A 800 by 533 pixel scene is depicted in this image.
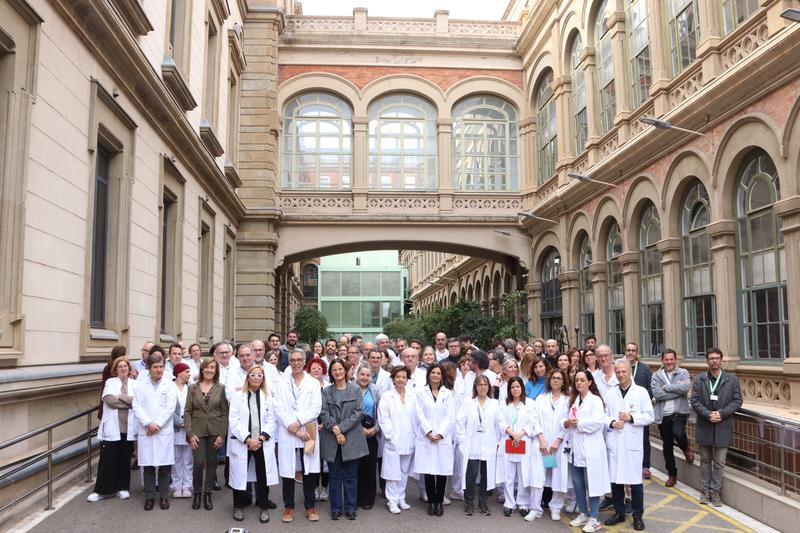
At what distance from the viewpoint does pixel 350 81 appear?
26.3 m

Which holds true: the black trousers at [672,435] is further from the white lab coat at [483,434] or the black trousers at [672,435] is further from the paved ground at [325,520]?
the white lab coat at [483,434]

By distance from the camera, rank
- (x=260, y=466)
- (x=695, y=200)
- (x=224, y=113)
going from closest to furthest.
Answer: (x=260, y=466) → (x=695, y=200) → (x=224, y=113)

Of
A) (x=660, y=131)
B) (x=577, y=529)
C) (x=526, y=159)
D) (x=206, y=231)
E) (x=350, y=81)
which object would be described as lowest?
(x=577, y=529)

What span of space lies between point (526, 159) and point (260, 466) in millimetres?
19761

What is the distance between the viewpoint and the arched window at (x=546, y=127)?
947 inches

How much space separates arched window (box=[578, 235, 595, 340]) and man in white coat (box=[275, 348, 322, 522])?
13.9m

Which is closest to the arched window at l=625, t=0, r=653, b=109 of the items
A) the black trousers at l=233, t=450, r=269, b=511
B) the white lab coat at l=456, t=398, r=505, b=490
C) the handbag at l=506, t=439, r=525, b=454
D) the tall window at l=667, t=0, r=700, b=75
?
the tall window at l=667, t=0, r=700, b=75

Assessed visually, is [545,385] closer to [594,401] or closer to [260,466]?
[594,401]

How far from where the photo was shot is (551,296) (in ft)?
79.9

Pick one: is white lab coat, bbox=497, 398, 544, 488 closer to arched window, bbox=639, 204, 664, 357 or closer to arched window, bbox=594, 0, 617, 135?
arched window, bbox=639, 204, 664, 357

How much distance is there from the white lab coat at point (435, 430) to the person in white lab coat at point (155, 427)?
9.67 ft

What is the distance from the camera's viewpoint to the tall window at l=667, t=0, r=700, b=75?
15.0 m

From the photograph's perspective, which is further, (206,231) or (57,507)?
(206,231)

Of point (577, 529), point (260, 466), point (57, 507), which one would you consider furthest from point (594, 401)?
point (57, 507)
